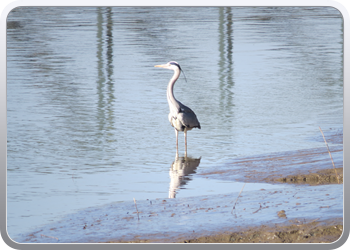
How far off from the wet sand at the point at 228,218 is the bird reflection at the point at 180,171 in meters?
0.80

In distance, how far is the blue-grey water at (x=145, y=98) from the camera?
16.7ft

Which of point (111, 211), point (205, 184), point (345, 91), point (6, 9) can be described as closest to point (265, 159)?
point (205, 184)

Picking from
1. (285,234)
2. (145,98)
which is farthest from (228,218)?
(145,98)

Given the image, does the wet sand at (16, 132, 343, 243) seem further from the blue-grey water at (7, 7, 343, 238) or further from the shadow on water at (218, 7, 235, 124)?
the shadow on water at (218, 7, 235, 124)

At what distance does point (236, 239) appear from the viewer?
441 cm

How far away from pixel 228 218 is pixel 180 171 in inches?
112

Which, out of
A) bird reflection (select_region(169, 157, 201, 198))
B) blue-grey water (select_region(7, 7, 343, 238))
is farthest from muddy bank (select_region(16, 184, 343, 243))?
bird reflection (select_region(169, 157, 201, 198))

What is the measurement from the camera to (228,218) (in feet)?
16.5

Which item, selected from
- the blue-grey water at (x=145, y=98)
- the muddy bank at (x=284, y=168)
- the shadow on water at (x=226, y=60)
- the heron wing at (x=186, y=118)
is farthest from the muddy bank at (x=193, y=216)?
the heron wing at (x=186, y=118)

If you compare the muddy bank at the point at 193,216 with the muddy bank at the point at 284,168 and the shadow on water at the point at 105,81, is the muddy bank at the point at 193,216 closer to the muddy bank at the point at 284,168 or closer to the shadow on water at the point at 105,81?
the muddy bank at the point at 284,168

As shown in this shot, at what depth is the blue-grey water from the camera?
5098mm

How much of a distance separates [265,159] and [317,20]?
336 cm

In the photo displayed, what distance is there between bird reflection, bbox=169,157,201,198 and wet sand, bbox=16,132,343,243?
2.63 feet

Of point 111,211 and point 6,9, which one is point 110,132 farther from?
point 6,9
